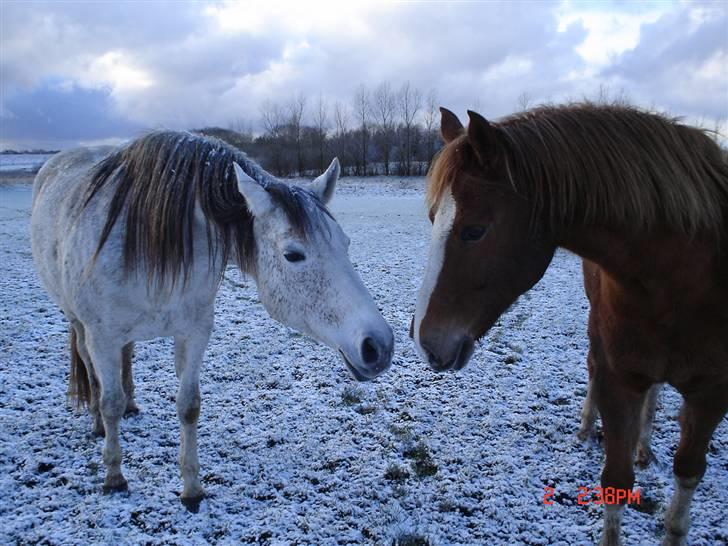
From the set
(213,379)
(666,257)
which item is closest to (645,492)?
(666,257)

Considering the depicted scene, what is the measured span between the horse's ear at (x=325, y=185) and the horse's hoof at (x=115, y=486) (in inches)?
89.0

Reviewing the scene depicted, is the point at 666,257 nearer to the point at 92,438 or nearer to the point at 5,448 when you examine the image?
the point at 92,438

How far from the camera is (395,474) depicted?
2945 millimetres

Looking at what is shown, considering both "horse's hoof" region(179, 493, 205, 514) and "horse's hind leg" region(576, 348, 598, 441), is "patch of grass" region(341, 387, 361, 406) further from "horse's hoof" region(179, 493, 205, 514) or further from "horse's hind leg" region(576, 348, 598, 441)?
"horse's hind leg" region(576, 348, 598, 441)

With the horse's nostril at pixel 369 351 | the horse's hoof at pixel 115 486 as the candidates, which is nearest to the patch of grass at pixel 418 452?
the horse's nostril at pixel 369 351

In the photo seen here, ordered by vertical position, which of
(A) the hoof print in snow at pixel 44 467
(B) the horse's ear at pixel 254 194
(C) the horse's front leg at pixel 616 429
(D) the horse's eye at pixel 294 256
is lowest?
(A) the hoof print in snow at pixel 44 467

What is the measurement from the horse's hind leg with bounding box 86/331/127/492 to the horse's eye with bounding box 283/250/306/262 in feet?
4.05

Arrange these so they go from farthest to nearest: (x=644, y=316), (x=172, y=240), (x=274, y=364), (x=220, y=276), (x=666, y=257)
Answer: (x=274, y=364), (x=220, y=276), (x=172, y=240), (x=644, y=316), (x=666, y=257)

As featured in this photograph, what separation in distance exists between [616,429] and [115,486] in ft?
9.77

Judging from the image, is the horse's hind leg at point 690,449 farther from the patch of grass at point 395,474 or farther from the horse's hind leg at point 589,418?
the patch of grass at point 395,474

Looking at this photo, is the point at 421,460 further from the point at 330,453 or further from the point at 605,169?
the point at 605,169

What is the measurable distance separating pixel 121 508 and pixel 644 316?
10.1 ft

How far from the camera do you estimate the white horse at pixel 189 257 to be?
2.05 meters

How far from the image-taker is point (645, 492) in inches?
109
